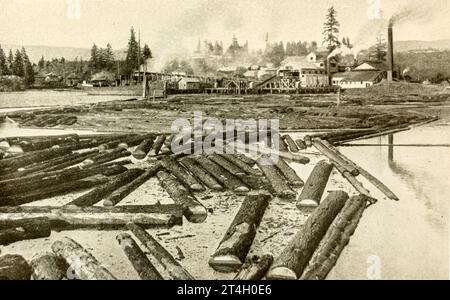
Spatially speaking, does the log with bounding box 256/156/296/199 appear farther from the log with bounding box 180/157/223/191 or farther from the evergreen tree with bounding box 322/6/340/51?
the evergreen tree with bounding box 322/6/340/51

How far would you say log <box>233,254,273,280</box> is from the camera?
13.6 feet

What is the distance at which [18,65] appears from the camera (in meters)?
7.38

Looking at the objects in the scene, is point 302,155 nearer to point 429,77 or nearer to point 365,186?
point 365,186

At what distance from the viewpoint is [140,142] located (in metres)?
8.36

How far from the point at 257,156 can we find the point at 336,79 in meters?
2.41

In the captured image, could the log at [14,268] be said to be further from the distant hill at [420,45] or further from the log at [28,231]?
the distant hill at [420,45]

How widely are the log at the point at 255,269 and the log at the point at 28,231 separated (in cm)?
240

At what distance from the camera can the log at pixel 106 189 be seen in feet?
18.2

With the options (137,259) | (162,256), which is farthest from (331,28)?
(137,259)

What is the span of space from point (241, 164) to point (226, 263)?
2.80m

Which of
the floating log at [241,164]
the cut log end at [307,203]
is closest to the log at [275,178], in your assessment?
the floating log at [241,164]

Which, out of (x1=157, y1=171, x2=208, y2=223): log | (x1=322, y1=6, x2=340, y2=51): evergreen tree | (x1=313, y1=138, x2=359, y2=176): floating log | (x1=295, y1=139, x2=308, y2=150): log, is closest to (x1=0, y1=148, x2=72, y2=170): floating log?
(x1=157, y1=171, x2=208, y2=223): log
